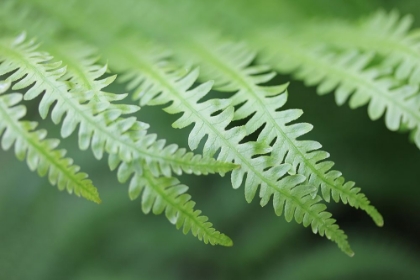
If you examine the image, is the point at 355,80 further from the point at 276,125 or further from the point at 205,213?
the point at 205,213

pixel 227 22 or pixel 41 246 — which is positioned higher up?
pixel 227 22

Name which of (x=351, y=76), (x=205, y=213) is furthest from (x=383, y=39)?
(x=205, y=213)

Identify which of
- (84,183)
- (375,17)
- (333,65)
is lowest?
(84,183)

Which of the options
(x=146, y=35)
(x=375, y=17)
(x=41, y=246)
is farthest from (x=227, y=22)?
(x=41, y=246)

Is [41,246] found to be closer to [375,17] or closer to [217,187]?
[217,187]

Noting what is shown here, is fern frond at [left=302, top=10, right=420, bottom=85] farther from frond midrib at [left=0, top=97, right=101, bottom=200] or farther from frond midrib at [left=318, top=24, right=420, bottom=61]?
frond midrib at [left=0, top=97, right=101, bottom=200]

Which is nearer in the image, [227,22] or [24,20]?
[24,20]

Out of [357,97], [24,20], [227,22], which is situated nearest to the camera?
[357,97]
